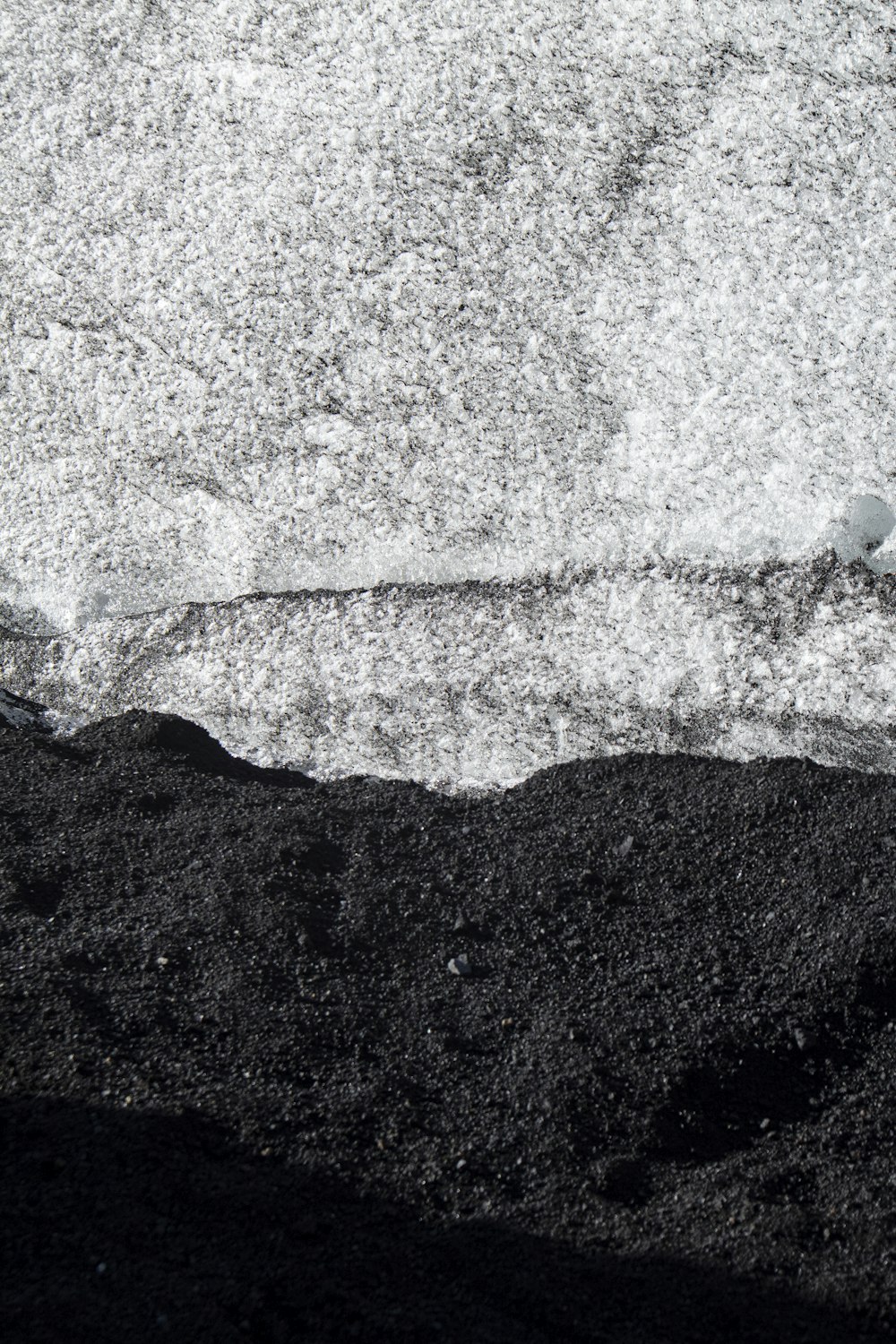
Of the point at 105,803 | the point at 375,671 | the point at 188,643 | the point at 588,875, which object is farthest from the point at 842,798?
A: the point at 188,643

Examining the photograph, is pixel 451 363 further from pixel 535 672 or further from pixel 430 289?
pixel 535 672

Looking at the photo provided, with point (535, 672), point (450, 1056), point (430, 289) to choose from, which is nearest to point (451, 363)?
point (430, 289)

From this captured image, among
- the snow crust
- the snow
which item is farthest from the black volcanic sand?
the snow crust

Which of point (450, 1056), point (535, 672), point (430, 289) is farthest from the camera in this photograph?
point (430, 289)

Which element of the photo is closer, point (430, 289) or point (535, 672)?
point (535, 672)

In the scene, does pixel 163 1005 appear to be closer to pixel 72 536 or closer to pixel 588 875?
pixel 588 875

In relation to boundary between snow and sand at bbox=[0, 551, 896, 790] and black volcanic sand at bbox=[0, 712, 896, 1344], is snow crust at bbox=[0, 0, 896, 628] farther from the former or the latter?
black volcanic sand at bbox=[0, 712, 896, 1344]
